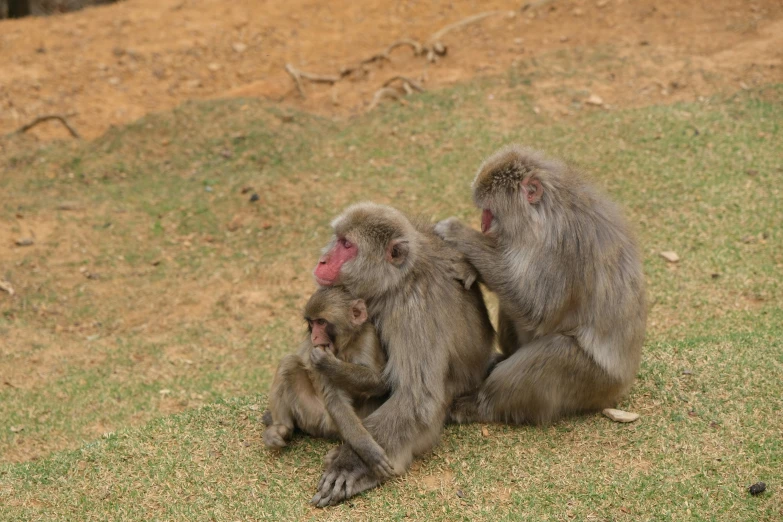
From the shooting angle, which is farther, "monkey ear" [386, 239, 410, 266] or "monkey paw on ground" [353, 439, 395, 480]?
"monkey ear" [386, 239, 410, 266]

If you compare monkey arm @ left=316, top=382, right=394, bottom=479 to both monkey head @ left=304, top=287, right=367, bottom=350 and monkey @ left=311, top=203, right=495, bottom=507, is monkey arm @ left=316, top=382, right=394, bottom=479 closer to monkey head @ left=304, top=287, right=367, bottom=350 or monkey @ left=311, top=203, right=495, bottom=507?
monkey @ left=311, top=203, right=495, bottom=507

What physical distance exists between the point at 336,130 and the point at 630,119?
3315 millimetres

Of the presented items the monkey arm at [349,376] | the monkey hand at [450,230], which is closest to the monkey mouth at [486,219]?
the monkey hand at [450,230]

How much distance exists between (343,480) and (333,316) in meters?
0.81

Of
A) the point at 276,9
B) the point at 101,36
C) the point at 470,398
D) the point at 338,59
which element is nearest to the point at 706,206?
the point at 470,398

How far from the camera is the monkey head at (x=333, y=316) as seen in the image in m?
4.35

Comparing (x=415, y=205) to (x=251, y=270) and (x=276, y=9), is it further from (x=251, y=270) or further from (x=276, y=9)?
(x=276, y=9)

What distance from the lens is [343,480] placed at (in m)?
4.23

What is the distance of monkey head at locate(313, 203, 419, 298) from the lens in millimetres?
4453

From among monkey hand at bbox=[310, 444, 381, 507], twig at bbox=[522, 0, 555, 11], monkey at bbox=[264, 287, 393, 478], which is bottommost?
monkey hand at bbox=[310, 444, 381, 507]

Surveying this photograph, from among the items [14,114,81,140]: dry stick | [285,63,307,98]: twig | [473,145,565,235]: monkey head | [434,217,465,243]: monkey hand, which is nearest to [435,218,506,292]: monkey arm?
[434,217,465,243]: monkey hand

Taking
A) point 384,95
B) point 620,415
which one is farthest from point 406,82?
point 620,415

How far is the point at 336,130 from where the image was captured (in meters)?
10.1

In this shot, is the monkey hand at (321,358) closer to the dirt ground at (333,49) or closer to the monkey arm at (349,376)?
the monkey arm at (349,376)
